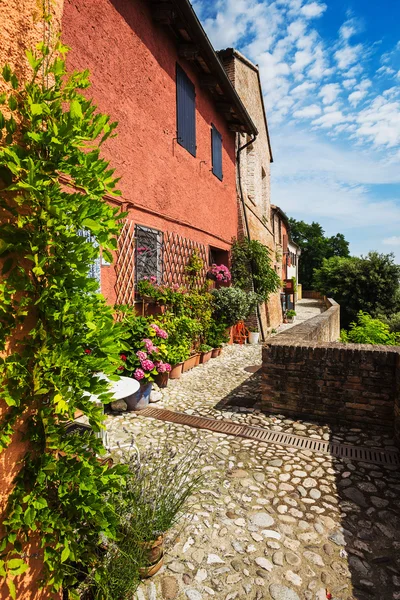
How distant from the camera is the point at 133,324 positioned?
504 cm

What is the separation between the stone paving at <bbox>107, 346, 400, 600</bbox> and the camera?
6.47ft

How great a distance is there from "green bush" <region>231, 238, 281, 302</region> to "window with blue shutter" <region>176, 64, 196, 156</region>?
3.42 meters

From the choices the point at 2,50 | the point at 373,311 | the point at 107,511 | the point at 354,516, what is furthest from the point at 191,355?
the point at 373,311

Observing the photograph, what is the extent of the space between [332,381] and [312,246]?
56.7 metres

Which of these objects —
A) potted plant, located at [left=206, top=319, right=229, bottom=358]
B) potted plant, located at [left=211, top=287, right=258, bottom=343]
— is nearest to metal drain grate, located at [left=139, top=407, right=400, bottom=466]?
potted plant, located at [left=206, top=319, right=229, bottom=358]

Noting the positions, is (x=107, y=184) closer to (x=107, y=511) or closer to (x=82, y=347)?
(x=82, y=347)

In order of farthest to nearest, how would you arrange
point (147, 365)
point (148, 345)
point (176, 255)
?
1. point (176, 255)
2. point (148, 345)
3. point (147, 365)

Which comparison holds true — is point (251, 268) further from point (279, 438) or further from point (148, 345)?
point (279, 438)

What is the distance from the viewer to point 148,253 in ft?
19.4

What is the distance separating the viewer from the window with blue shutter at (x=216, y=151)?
338 inches

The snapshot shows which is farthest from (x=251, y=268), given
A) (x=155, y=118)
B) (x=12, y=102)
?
(x=12, y=102)

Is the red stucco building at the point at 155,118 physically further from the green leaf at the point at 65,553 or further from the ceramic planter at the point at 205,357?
the green leaf at the point at 65,553

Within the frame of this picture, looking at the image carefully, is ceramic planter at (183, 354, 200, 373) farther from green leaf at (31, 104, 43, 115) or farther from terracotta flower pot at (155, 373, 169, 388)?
green leaf at (31, 104, 43, 115)

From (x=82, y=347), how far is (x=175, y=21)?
22.7 feet
